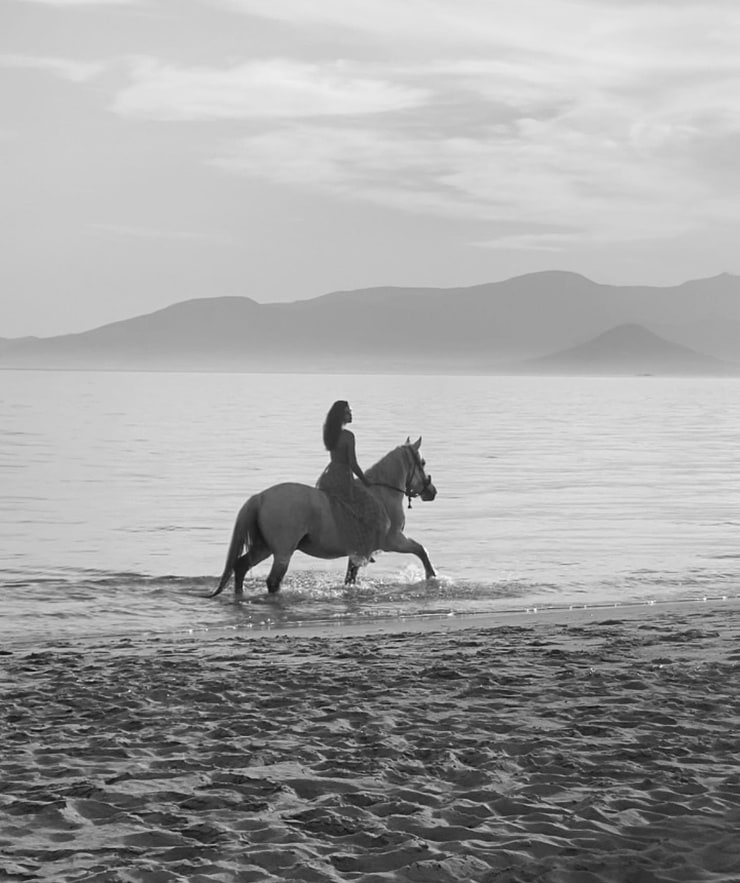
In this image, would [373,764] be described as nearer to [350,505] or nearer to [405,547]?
[350,505]

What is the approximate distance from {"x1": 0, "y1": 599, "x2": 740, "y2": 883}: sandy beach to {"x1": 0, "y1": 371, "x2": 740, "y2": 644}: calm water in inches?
138

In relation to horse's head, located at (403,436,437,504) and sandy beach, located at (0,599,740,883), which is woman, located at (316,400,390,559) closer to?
horse's head, located at (403,436,437,504)

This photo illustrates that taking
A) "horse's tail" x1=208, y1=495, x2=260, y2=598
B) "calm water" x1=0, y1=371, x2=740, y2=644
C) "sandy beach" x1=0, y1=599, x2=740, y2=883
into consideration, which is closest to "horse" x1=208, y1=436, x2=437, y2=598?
"horse's tail" x1=208, y1=495, x2=260, y2=598

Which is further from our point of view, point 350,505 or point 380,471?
point 380,471

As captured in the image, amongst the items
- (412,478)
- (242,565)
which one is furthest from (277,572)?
(412,478)

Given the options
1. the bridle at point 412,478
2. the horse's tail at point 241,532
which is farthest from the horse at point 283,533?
the bridle at point 412,478

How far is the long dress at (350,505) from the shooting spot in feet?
49.8

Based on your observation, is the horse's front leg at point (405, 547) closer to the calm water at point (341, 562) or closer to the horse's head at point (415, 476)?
the calm water at point (341, 562)

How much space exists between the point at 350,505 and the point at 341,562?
438 centimetres

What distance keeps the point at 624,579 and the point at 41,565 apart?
7533 mm

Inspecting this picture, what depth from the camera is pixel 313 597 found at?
48.5 feet

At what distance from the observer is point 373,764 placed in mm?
7027

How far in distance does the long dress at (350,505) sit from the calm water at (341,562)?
595mm

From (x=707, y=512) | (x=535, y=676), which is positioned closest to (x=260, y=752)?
(x=535, y=676)
